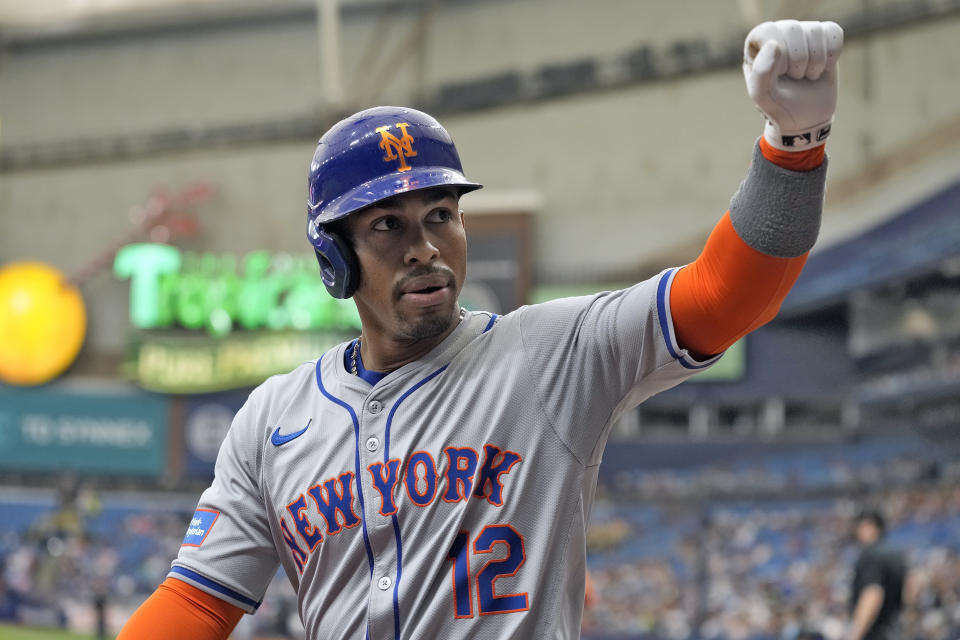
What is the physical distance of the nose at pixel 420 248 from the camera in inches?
64.6

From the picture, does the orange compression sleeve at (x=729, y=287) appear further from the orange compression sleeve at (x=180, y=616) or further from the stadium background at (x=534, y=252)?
the stadium background at (x=534, y=252)

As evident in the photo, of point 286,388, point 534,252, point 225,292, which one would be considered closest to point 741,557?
point 534,252

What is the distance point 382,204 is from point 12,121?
39.9 feet

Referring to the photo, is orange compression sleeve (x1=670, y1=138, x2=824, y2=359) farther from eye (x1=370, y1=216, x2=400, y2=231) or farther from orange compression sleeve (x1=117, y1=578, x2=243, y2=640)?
orange compression sleeve (x1=117, y1=578, x2=243, y2=640)

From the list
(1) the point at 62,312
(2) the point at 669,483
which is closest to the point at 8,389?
(1) the point at 62,312

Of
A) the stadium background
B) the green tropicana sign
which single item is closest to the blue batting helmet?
the stadium background

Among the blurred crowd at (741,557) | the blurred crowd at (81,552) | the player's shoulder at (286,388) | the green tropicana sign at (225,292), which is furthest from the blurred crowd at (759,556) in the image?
the player's shoulder at (286,388)

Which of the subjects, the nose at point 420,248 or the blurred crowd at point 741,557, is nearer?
the nose at point 420,248

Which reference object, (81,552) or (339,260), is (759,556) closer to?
(81,552)

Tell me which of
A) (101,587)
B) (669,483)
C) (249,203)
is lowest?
(101,587)

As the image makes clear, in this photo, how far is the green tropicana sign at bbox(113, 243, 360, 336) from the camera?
1038 centimetres

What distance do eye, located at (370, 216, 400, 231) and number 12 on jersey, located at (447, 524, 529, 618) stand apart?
50cm

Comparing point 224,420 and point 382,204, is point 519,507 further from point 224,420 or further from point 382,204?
point 224,420

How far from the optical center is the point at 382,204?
65.9 inches
